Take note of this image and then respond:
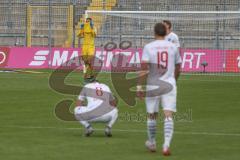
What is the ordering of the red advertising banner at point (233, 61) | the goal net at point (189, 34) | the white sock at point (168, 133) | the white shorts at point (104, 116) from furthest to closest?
the goal net at point (189, 34), the red advertising banner at point (233, 61), the white shorts at point (104, 116), the white sock at point (168, 133)

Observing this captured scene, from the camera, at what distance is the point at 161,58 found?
13.6m

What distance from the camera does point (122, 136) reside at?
1606 cm

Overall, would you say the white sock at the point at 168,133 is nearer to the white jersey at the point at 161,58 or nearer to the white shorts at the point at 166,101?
the white shorts at the point at 166,101

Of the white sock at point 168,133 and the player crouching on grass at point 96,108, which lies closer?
the white sock at point 168,133

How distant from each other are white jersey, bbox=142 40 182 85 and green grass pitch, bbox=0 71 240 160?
1.31 m

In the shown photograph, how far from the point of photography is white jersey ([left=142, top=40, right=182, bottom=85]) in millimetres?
13570

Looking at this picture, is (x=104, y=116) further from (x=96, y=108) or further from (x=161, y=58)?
(x=161, y=58)

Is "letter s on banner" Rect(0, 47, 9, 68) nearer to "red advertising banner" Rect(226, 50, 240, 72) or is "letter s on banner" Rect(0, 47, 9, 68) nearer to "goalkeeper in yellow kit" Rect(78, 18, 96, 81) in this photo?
"goalkeeper in yellow kit" Rect(78, 18, 96, 81)

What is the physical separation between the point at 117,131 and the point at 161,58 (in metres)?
3.70

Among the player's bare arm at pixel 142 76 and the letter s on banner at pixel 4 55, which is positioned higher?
the player's bare arm at pixel 142 76

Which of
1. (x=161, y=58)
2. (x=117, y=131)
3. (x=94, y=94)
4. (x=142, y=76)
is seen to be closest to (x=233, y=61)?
(x=117, y=131)

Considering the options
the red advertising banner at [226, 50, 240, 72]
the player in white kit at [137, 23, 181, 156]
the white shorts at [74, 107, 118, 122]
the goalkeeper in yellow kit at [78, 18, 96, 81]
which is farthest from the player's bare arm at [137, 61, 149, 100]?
the red advertising banner at [226, 50, 240, 72]

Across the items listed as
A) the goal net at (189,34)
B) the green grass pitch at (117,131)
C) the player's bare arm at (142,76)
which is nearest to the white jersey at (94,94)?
the green grass pitch at (117,131)

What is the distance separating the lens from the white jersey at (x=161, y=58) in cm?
1357
